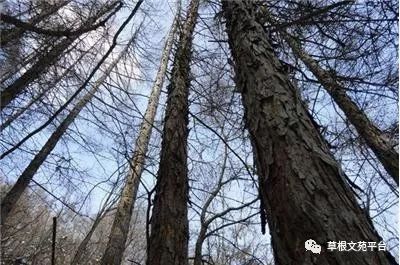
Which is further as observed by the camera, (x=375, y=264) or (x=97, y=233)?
(x=97, y=233)

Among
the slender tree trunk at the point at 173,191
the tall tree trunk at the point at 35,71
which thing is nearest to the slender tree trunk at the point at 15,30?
the tall tree trunk at the point at 35,71

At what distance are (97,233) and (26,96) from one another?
1322 centimetres

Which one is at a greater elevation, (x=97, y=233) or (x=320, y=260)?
(x=97, y=233)

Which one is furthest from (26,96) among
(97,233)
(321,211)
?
(97,233)

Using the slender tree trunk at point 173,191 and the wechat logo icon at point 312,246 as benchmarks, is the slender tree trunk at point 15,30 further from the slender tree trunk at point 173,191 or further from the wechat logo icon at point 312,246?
the wechat logo icon at point 312,246

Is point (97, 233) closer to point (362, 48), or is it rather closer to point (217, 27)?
point (217, 27)

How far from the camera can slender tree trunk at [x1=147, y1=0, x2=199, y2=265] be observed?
7.89ft

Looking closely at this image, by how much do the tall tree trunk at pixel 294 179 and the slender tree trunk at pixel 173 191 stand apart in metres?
0.95

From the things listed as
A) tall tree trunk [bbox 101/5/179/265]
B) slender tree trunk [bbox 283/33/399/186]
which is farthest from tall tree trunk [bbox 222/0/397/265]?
slender tree trunk [bbox 283/33/399/186]

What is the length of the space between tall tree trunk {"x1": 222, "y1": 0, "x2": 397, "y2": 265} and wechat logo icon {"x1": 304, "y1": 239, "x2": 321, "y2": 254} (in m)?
0.01

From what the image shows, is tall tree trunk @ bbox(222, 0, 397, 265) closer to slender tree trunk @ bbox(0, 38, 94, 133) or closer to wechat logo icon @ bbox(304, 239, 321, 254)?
wechat logo icon @ bbox(304, 239, 321, 254)

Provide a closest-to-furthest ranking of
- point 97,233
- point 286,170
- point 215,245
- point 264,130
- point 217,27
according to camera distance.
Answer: point 286,170 < point 264,130 < point 217,27 < point 215,245 < point 97,233

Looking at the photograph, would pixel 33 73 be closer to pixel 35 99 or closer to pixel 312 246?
pixel 35 99

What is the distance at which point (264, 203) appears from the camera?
157 centimetres
